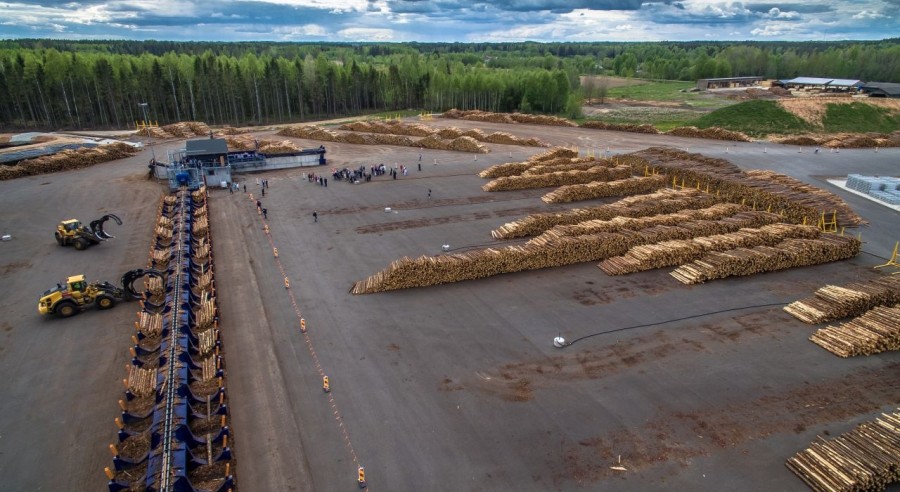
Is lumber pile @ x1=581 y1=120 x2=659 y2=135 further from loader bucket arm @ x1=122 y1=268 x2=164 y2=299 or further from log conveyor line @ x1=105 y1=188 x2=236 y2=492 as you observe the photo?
loader bucket arm @ x1=122 y1=268 x2=164 y2=299

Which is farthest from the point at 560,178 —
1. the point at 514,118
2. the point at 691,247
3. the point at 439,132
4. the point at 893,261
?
the point at 514,118

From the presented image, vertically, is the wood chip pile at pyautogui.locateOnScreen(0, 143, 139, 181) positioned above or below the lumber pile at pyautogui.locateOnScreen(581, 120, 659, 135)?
below

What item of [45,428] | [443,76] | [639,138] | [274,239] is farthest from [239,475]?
[443,76]

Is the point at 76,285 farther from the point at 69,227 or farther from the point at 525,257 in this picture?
the point at 525,257

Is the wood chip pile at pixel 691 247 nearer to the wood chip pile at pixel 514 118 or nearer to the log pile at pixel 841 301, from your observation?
the log pile at pixel 841 301

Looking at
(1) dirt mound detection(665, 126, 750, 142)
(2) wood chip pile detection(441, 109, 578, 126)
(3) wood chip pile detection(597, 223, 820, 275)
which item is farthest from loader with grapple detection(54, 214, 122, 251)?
(1) dirt mound detection(665, 126, 750, 142)

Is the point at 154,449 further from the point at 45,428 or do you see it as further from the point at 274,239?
the point at 274,239

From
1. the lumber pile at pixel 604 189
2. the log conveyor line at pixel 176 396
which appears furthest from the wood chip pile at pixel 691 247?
the log conveyor line at pixel 176 396
